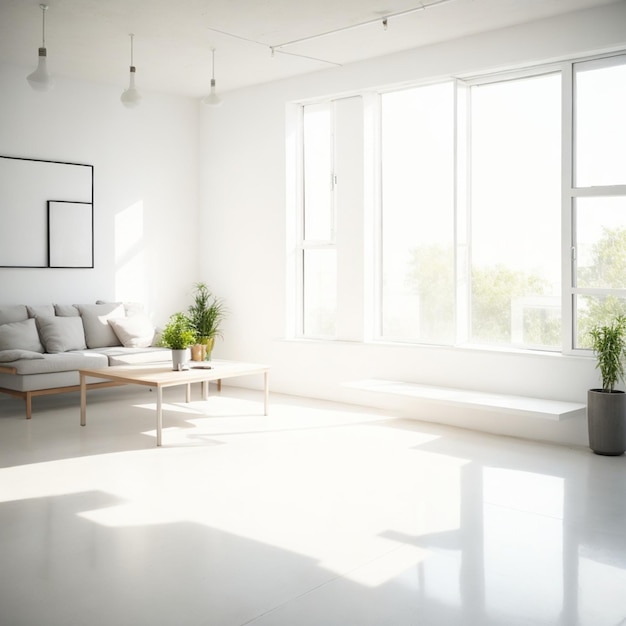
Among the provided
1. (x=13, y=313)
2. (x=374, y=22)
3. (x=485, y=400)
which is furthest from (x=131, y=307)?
(x=485, y=400)

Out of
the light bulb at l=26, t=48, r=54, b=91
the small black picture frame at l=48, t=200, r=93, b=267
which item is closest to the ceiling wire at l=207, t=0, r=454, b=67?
the light bulb at l=26, t=48, r=54, b=91

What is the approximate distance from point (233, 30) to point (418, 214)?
2303mm

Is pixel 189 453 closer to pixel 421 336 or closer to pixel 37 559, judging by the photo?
pixel 37 559

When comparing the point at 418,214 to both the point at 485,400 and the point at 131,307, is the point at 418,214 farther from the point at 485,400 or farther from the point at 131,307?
the point at 131,307

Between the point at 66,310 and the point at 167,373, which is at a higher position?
the point at 66,310

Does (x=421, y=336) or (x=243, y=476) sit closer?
(x=243, y=476)

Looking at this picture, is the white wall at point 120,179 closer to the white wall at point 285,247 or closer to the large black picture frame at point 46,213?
the large black picture frame at point 46,213

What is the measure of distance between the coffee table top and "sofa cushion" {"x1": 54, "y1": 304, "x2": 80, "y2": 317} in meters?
1.37

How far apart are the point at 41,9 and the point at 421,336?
4109mm

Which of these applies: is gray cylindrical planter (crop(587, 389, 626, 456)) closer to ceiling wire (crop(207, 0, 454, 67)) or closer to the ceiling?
the ceiling

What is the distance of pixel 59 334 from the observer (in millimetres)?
6840

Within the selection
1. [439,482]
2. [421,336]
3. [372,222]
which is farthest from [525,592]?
[372,222]

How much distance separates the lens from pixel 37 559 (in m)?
3.22

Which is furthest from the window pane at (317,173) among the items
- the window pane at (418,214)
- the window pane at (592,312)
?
the window pane at (592,312)
